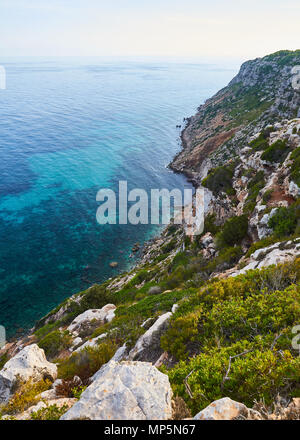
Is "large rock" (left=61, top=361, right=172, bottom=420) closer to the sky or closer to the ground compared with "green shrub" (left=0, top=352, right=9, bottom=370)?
closer to the sky

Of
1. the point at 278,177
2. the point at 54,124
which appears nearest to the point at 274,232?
the point at 278,177

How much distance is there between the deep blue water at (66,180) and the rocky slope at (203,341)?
36.0ft

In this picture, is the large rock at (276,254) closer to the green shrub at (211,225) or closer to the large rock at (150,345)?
the large rock at (150,345)

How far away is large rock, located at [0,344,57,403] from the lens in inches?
412

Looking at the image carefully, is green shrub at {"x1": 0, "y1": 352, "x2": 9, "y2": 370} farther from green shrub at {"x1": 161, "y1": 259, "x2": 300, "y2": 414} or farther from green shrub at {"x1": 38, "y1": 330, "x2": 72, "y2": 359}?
green shrub at {"x1": 161, "y1": 259, "x2": 300, "y2": 414}

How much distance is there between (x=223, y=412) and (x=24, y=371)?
9331mm

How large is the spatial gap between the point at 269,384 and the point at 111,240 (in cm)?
4242

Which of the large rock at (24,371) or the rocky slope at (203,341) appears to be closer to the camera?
the rocky slope at (203,341)

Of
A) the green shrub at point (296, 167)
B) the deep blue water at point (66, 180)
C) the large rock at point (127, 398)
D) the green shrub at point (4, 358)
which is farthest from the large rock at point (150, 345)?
the deep blue water at point (66, 180)

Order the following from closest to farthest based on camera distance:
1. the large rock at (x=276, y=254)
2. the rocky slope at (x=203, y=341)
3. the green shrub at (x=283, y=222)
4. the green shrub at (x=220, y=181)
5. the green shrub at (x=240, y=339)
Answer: the rocky slope at (x=203, y=341), the green shrub at (x=240, y=339), the large rock at (x=276, y=254), the green shrub at (x=283, y=222), the green shrub at (x=220, y=181)

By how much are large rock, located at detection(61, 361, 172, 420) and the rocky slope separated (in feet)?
0.08

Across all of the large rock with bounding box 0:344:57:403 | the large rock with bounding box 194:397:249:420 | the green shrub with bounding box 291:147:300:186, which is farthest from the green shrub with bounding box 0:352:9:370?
the green shrub with bounding box 291:147:300:186

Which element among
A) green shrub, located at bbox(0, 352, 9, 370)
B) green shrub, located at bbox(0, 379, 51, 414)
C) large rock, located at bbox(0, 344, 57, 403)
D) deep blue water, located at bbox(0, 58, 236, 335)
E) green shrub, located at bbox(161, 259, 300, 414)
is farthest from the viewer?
deep blue water, located at bbox(0, 58, 236, 335)

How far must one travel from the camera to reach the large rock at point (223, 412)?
5.20 meters
